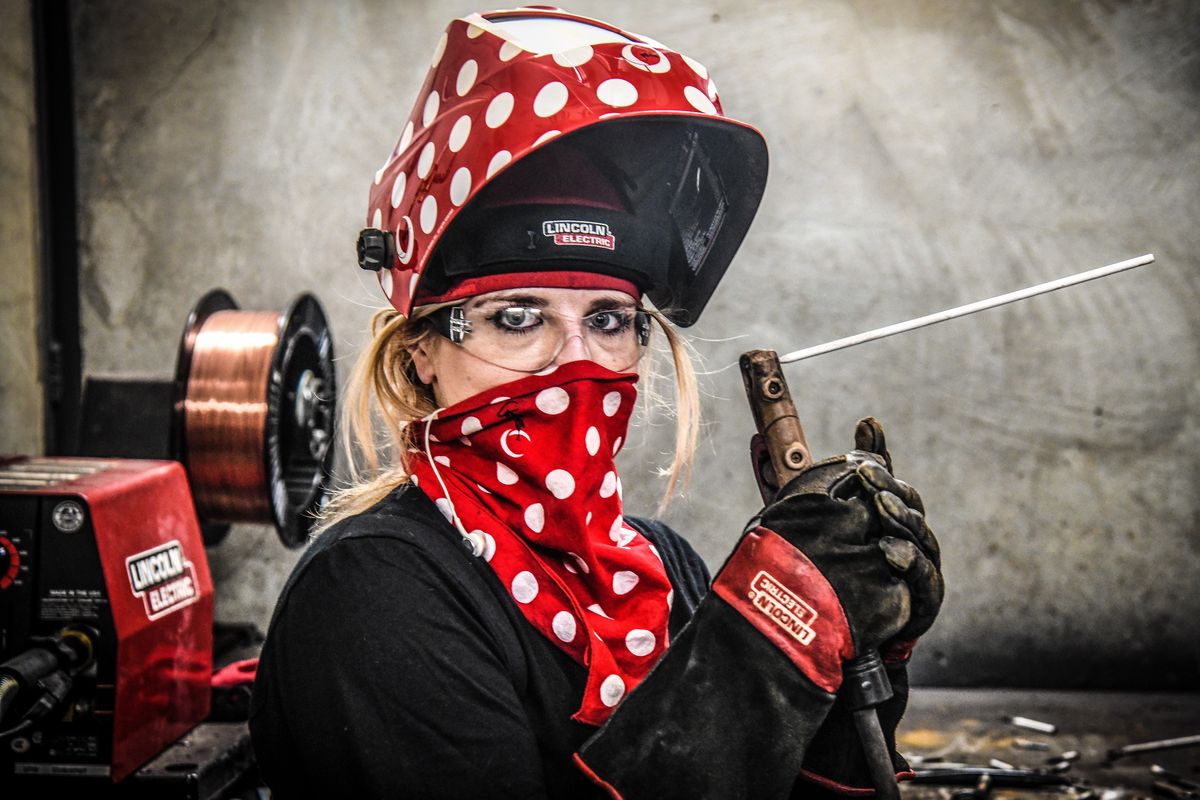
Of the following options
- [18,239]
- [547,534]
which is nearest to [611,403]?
[547,534]

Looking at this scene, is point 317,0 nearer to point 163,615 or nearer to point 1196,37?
point 163,615

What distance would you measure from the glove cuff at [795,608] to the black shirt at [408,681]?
0.32 metres

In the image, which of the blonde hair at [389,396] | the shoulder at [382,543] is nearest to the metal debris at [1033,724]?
the blonde hair at [389,396]

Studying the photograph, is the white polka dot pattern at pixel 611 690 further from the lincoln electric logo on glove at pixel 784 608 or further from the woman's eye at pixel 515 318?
the woman's eye at pixel 515 318

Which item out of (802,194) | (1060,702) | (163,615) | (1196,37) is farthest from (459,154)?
(1196,37)

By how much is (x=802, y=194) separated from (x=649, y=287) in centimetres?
292

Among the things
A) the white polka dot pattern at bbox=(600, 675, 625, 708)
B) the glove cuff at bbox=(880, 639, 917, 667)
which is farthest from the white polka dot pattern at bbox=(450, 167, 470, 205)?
the glove cuff at bbox=(880, 639, 917, 667)

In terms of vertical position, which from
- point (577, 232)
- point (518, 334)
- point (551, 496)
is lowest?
point (551, 496)

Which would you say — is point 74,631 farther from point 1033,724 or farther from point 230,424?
point 1033,724

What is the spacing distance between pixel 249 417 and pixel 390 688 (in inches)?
71.8

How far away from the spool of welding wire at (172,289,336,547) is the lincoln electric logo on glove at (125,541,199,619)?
70 cm

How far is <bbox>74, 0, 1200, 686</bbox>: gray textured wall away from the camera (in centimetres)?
427

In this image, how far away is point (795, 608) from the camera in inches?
47.1

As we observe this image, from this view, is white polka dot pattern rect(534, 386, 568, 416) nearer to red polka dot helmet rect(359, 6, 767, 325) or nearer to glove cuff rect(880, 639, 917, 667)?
red polka dot helmet rect(359, 6, 767, 325)
